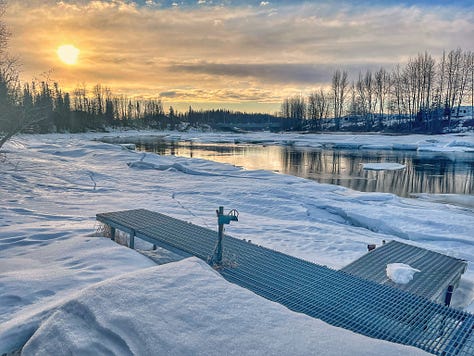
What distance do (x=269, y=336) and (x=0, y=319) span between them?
8.27ft

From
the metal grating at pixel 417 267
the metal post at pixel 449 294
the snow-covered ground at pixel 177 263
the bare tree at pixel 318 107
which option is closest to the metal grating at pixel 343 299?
the snow-covered ground at pixel 177 263

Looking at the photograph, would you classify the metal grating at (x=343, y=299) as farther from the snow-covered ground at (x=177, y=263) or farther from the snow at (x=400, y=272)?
the snow at (x=400, y=272)

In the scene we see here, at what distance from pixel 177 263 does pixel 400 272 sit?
329cm

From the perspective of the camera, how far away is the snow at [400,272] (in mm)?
4773

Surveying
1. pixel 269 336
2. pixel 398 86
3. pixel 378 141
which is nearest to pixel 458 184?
pixel 269 336

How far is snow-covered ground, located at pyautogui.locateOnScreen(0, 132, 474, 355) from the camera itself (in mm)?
2406

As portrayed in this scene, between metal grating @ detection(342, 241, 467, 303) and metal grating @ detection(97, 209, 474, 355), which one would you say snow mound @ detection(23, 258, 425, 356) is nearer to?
metal grating @ detection(97, 209, 474, 355)

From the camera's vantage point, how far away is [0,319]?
3168 millimetres

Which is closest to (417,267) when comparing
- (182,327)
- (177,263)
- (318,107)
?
(177,263)

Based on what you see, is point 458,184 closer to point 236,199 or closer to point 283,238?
point 236,199

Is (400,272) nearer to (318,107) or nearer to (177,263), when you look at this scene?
(177,263)

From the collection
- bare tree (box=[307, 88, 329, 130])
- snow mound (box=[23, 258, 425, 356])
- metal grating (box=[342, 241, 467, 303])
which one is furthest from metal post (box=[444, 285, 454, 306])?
bare tree (box=[307, 88, 329, 130])

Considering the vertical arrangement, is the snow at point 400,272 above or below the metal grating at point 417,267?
above

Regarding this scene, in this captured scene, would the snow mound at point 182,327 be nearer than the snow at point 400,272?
Yes
